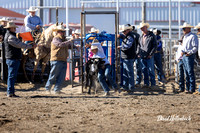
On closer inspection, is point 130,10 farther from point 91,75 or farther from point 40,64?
point 91,75

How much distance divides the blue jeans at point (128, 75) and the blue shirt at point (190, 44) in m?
1.47

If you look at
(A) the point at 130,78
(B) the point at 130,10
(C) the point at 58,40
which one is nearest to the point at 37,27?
(C) the point at 58,40

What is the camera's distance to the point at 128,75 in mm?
11469

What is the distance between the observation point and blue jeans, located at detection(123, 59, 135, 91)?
37.4 ft

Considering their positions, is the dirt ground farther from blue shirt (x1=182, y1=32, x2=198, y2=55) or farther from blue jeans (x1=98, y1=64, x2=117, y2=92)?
blue shirt (x1=182, y1=32, x2=198, y2=55)

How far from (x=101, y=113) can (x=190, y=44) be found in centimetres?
435

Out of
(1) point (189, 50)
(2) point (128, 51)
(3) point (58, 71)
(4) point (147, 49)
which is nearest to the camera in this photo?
(3) point (58, 71)

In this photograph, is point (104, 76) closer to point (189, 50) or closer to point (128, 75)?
point (128, 75)

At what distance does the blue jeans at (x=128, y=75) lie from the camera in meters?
11.4

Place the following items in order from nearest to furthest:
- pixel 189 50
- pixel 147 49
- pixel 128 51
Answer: pixel 189 50, pixel 128 51, pixel 147 49

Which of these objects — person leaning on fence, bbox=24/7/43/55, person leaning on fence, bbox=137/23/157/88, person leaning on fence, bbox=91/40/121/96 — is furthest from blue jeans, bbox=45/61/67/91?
person leaning on fence, bbox=24/7/43/55

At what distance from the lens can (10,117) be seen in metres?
7.48

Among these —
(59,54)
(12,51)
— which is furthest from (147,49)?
(12,51)

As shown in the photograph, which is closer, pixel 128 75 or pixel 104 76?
pixel 104 76
